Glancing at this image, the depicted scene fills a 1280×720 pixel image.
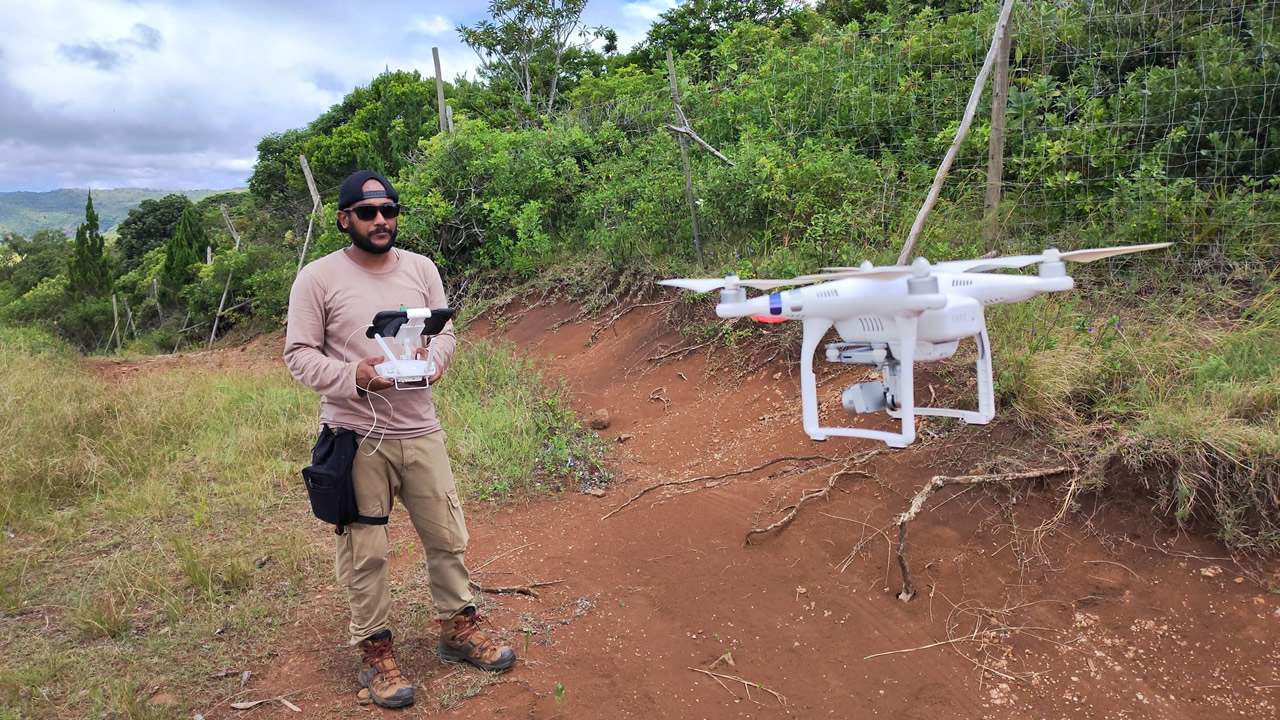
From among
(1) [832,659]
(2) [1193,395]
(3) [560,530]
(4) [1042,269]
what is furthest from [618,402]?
(4) [1042,269]

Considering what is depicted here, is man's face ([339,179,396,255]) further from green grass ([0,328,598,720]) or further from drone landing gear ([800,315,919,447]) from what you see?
green grass ([0,328,598,720])

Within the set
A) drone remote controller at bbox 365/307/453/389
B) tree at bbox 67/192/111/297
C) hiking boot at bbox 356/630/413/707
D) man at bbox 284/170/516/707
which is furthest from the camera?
tree at bbox 67/192/111/297

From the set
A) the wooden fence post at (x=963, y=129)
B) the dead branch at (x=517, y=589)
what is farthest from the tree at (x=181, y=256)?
the wooden fence post at (x=963, y=129)

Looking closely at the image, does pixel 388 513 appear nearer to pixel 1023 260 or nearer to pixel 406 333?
pixel 406 333

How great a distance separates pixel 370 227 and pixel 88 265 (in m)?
28.2

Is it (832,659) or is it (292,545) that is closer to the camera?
(832,659)

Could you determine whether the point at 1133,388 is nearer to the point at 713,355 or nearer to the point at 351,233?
the point at 713,355

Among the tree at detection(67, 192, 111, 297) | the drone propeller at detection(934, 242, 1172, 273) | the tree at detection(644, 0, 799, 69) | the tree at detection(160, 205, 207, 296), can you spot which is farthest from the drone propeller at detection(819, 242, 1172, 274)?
the tree at detection(67, 192, 111, 297)

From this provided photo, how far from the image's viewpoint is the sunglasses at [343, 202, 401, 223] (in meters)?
2.69

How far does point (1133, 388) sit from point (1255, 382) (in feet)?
1.48

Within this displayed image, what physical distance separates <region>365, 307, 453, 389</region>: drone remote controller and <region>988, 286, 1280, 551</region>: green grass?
2730 mm

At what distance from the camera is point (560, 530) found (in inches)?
168

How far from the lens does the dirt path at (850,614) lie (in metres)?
Result: 2.71

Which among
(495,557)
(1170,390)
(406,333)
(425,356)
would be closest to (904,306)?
(406,333)
